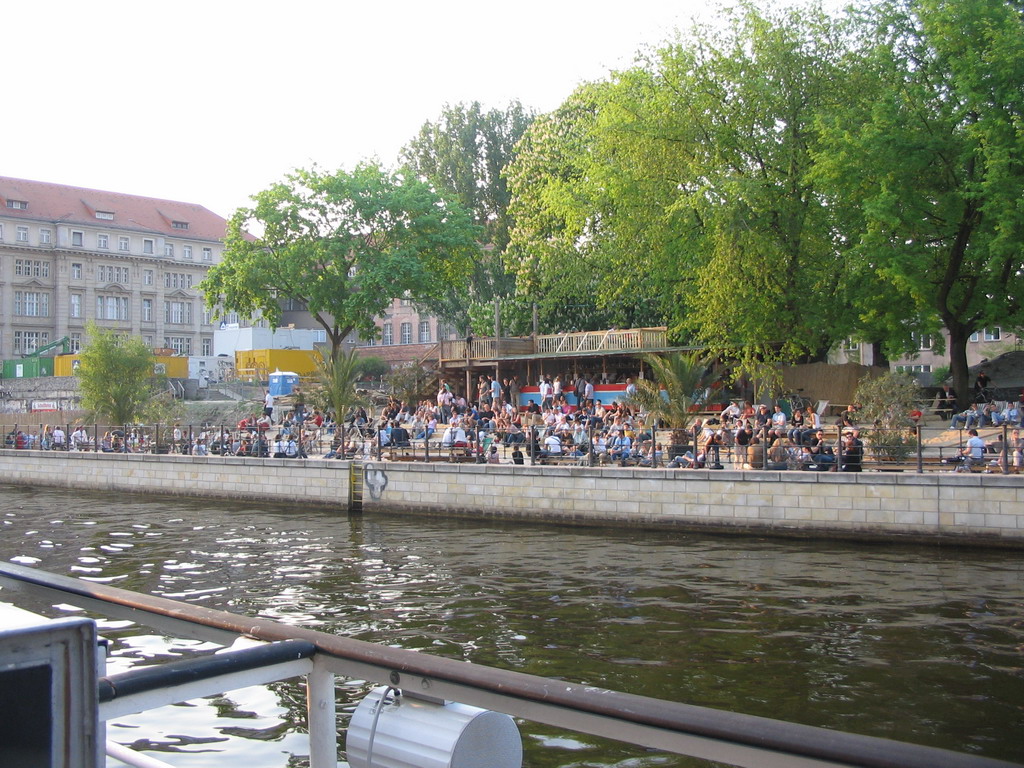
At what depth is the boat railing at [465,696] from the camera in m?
1.79

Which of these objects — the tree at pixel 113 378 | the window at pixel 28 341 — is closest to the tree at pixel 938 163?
the tree at pixel 113 378

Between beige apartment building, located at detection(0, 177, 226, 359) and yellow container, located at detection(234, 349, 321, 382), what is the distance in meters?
18.4

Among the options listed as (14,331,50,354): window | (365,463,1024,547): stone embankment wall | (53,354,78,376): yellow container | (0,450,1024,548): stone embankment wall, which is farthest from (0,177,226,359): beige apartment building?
(365,463,1024,547): stone embankment wall

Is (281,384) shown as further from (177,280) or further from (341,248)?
(177,280)

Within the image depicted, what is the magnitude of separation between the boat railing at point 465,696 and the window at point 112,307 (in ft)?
289

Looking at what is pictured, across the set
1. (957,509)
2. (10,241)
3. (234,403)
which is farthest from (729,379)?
(10,241)

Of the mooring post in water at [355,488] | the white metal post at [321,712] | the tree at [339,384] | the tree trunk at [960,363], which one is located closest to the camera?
the white metal post at [321,712]

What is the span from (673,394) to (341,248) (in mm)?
22052

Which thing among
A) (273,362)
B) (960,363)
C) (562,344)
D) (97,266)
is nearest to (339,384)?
→ (562,344)

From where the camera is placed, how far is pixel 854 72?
3088 centimetres

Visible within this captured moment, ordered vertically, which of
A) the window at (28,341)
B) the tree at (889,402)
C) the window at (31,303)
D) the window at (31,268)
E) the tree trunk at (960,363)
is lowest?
the tree at (889,402)

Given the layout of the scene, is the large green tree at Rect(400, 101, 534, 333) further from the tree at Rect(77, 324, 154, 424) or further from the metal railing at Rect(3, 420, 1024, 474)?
the metal railing at Rect(3, 420, 1024, 474)

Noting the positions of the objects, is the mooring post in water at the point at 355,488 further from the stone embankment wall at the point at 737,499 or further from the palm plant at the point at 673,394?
the palm plant at the point at 673,394

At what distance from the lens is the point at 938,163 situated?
28.3 meters
